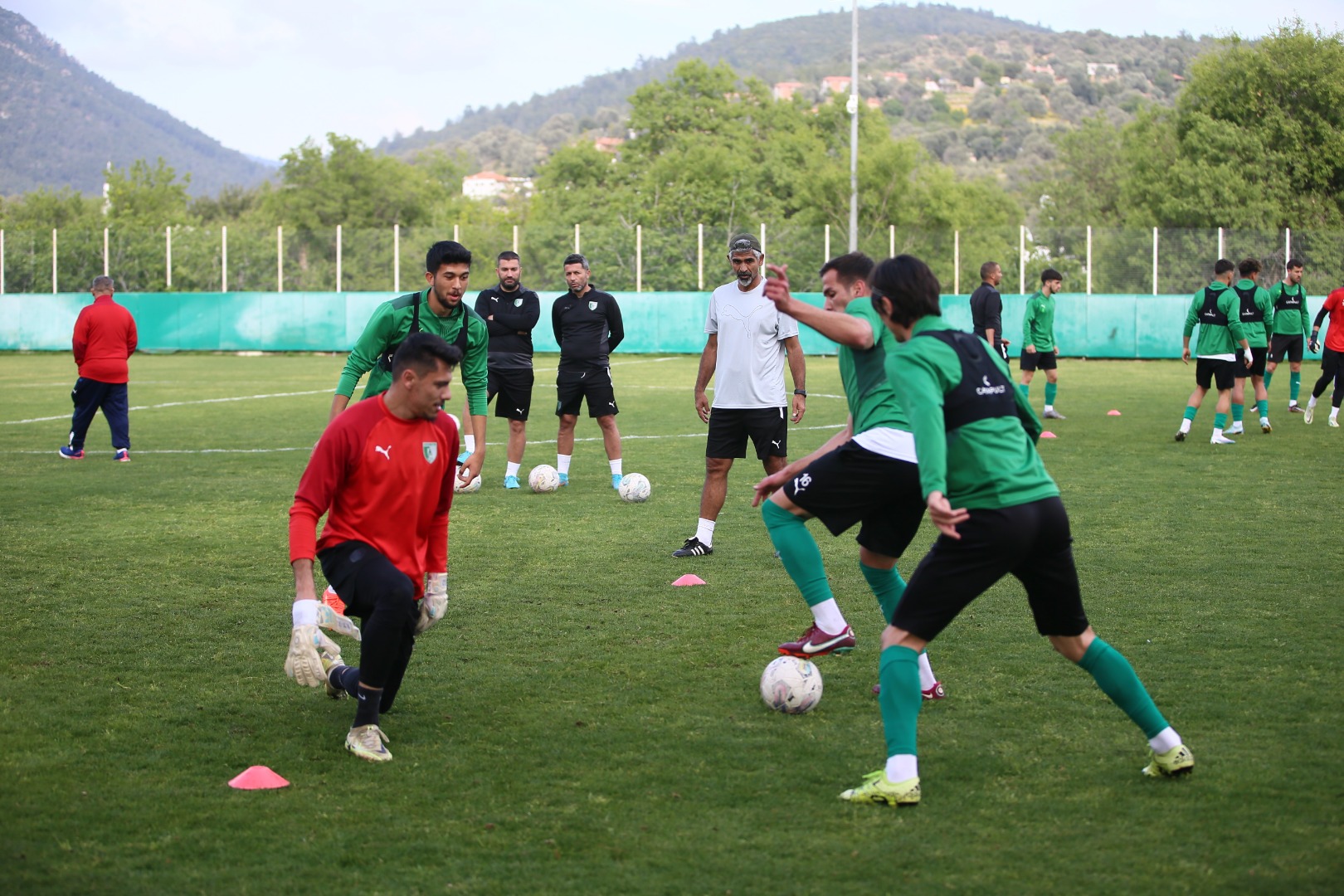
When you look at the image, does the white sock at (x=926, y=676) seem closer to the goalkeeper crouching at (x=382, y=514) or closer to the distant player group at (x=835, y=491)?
the distant player group at (x=835, y=491)

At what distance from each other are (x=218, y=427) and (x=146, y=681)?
12.1 m

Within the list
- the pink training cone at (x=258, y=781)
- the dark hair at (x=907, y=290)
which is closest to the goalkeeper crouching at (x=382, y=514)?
the pink training cone at (x=258, y=781)

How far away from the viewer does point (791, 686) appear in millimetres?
5457

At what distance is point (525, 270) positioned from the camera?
40688 mm

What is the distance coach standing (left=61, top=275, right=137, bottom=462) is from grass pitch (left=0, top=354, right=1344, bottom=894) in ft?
12.6

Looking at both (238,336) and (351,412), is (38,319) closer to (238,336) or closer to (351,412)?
(238,336)

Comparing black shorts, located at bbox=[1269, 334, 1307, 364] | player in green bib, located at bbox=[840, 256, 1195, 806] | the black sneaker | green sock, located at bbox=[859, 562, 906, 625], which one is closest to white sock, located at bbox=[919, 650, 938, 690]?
green sock, located at bbox=[859, 562, 906, 625]

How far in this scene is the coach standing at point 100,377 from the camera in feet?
46.3

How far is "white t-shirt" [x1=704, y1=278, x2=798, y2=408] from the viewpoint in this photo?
8852 mm

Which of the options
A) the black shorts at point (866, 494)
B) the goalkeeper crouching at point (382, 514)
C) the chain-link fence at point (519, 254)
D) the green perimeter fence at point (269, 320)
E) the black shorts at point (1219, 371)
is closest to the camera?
the goalkeeper crouching at point (382, 514)

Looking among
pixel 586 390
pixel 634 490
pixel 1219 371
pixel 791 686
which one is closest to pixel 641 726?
pixel 791 686

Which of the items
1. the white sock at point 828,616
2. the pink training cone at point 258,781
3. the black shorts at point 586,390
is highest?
the black shorts at point 586,390

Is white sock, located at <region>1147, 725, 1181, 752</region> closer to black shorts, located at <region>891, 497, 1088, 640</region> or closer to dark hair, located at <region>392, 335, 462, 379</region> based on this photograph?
black shorts, located at <region>891, 497, 1088, 640</region>

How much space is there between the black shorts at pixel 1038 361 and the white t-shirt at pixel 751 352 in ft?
33.6
